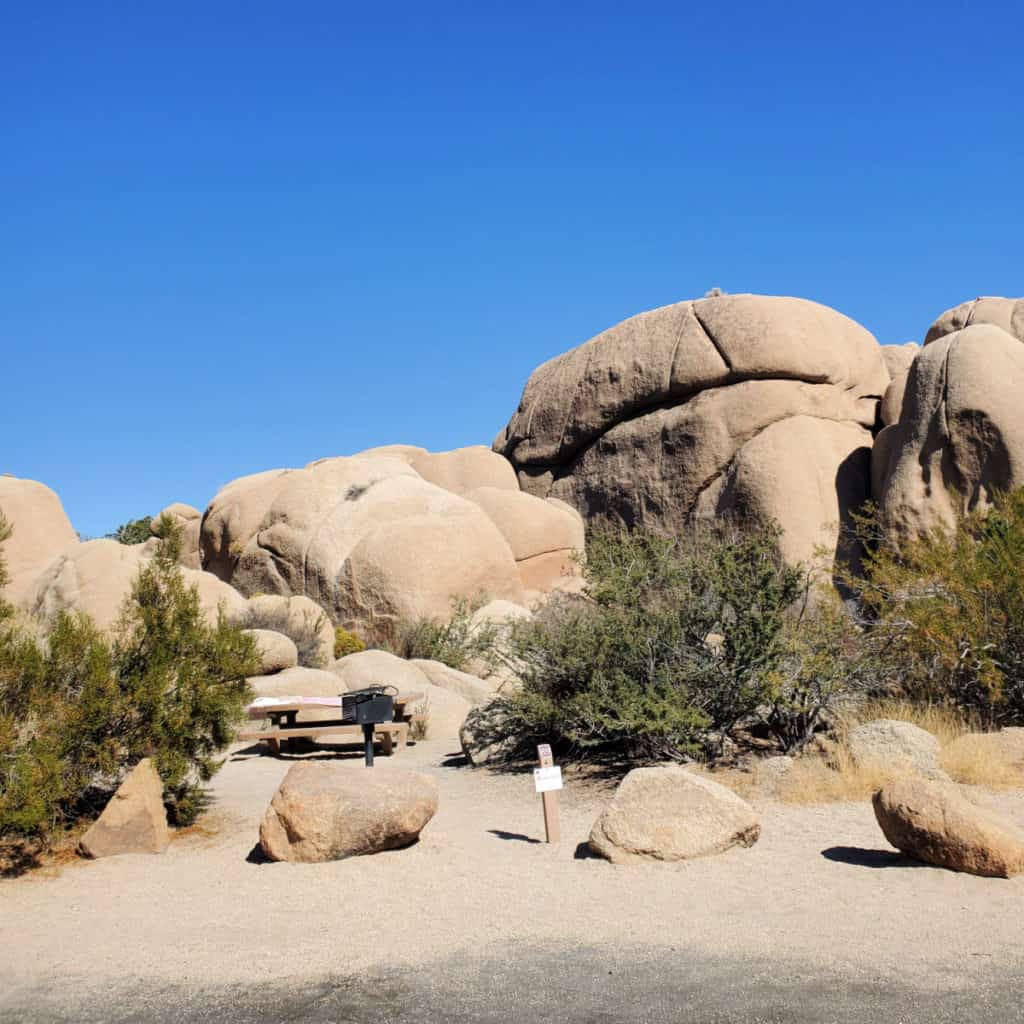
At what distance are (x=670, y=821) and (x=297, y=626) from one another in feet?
42.7

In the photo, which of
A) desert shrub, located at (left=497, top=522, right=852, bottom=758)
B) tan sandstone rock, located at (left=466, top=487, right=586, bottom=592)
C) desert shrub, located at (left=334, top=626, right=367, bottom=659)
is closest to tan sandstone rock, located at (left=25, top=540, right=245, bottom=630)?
desert shrub, located at (left=334, top=626, right=367, bottom=659)

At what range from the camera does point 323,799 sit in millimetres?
7219

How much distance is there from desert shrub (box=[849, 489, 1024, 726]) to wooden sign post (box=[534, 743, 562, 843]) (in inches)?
→ 186

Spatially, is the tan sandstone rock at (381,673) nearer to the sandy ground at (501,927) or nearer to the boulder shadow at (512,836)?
the boulder shadow at (512,836)

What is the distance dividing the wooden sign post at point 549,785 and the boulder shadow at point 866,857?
1859 mm

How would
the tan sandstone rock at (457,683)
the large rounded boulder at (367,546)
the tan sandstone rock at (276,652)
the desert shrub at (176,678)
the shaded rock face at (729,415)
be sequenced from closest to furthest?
the desert shrub at (176,678) → the tan sandstone rock at (276,652) → the tan sandstone rock at (457,683) → the large rounded boulder at (367,546) → the shaded rock face at (729,415)

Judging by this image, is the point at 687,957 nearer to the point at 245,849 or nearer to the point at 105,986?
the point at 105,986

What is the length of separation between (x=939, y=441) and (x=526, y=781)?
12.8 m

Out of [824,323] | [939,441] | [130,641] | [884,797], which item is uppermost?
[824,323]

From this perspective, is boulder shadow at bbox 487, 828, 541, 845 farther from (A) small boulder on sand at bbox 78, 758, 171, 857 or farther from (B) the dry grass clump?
(A) small boulder on sand at bbox 78, 758, 171, 857

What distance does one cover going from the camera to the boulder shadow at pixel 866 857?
21.3 ft

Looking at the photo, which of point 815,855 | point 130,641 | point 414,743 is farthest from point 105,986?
point 414,743

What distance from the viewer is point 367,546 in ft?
71.9

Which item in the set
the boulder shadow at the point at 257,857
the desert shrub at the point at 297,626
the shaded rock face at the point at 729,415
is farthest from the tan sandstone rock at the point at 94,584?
the shaded rock face at the point at 729,415
